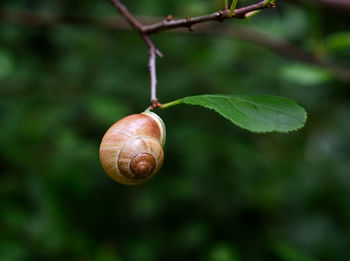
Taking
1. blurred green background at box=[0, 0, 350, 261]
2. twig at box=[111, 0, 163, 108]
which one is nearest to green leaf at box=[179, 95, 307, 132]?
A: twig at box=[111, 0, 163, 108]

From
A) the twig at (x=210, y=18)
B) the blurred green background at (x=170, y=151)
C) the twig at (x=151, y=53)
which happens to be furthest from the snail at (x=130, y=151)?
the blurred green background at (x=170, y=151)

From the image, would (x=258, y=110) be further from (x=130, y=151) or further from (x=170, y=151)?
(x=170, y=151)

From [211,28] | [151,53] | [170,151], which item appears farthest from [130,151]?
[170,151]

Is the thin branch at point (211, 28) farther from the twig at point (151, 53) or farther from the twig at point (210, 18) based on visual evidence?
the twig at point (210, 18)

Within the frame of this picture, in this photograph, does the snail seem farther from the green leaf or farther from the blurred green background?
the blurred green background

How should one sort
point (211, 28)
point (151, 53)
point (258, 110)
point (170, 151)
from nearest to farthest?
1. point (258, 110)
2. point (151, 53)
3. point (211, 28)
4. point (170, 151)
